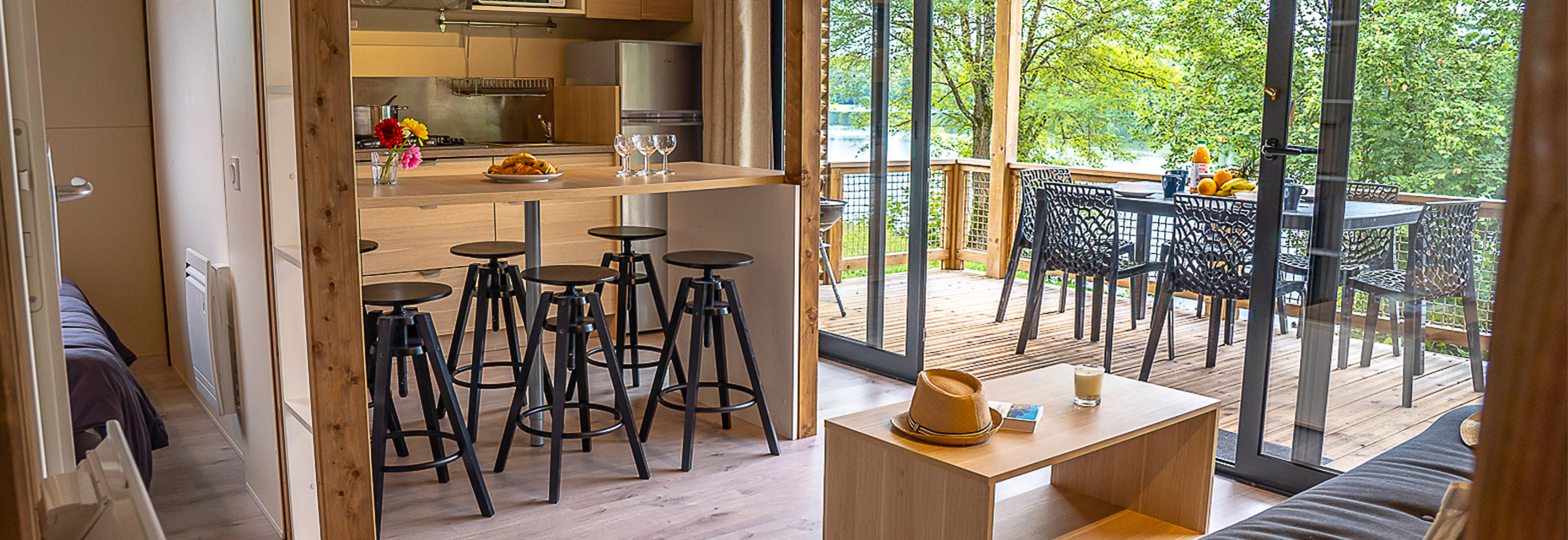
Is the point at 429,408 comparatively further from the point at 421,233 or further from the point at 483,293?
the point at 421,233

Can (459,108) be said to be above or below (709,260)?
above

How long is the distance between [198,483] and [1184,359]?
146 inches

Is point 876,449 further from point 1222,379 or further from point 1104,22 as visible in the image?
A: point 1104,22

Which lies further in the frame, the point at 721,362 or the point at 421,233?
the point at 421,233

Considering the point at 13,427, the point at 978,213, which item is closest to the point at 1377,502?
the point at 13,427

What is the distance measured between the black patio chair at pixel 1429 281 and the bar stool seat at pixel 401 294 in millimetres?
2534

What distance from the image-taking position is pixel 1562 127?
1.44 feet

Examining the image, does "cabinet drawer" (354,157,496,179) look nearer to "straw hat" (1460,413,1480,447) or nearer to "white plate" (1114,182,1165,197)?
"white plate" (1114,182,1165,197)

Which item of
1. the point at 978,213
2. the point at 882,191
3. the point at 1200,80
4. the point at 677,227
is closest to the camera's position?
the point at 677,227

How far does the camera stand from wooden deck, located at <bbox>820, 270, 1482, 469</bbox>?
2.93m

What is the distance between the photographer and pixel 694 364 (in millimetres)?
3379


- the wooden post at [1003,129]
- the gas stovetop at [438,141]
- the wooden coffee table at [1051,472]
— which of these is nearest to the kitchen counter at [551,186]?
the wooden coffee table at [1051,472]

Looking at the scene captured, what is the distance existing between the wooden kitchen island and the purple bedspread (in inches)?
29.8

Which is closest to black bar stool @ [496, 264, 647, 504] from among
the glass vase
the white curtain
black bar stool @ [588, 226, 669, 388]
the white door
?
black bar stool @ [588, 226, 669, 388]
